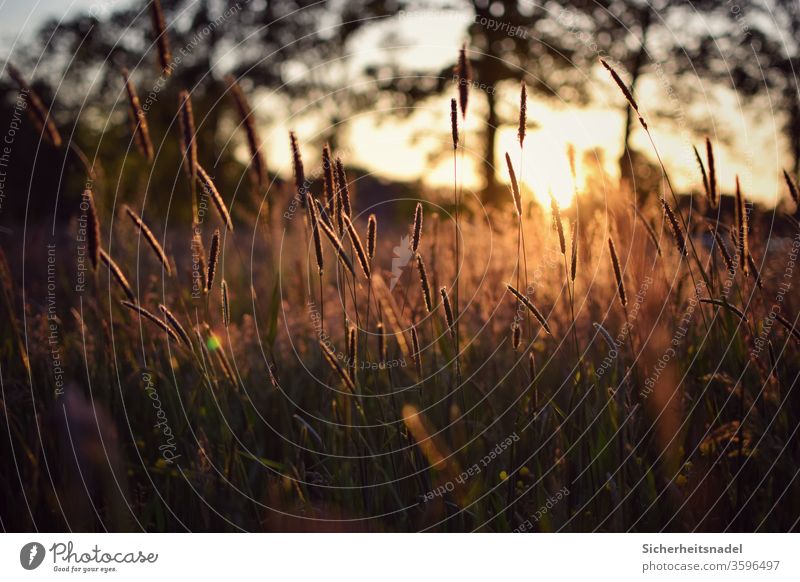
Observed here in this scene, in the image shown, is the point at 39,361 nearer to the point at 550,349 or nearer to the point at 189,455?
the point at 189,455

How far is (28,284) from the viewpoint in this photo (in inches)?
192

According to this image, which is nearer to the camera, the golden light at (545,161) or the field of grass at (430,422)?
the field of grass at (430,422)

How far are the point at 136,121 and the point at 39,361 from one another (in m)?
1.43
